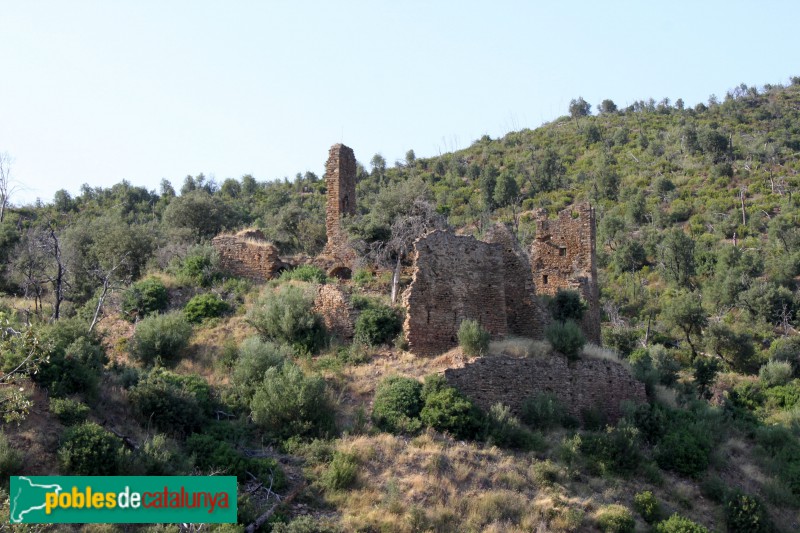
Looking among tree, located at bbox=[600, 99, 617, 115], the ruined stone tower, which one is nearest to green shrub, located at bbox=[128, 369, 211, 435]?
the ruined stone tower

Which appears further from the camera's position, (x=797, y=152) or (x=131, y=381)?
(x=797, y=152)

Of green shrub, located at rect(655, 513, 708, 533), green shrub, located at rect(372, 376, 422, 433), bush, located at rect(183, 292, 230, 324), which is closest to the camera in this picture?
green shrub, located at rect(655, 513, 708, 533)

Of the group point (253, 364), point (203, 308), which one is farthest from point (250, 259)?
point (253, 364)

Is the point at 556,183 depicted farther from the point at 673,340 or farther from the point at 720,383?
the point at 720,383

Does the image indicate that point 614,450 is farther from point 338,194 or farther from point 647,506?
point 338,194

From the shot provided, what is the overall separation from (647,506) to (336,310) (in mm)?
8516

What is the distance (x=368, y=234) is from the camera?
23922 millimetres

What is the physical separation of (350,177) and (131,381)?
38.6 ft

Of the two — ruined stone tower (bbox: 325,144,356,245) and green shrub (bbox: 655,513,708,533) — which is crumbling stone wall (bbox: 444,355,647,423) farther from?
ruined stone tower (bbox: 325,144,356,245)

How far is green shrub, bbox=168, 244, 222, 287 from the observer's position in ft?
77.0

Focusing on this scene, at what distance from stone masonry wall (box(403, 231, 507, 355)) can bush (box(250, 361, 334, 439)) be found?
11.0 feet

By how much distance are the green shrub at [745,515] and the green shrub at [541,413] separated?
149 inches

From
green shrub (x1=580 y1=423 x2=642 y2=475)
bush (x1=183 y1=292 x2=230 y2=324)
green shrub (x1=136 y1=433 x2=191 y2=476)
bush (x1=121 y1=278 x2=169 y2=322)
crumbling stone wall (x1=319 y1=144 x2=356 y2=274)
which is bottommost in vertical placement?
green shrub (x1=580 y1=423 x2=642 y2=475)

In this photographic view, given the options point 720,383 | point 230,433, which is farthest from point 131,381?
point 720,383
